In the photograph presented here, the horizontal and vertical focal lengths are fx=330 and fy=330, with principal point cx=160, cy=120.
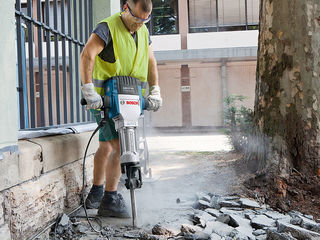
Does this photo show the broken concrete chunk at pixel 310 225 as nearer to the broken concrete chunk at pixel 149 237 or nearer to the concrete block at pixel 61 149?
the broken concrete chunk at pixel 149 237

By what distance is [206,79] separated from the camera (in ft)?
52.1

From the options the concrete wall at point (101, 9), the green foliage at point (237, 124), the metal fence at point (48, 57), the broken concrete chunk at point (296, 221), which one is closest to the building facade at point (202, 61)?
the green foliage at point (237, 124)

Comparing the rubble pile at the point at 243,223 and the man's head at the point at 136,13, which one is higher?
the man's head at the point at 136,13

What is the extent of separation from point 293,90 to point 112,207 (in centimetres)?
221

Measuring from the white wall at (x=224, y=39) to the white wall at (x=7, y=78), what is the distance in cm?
1351

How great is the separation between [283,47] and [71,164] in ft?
8.20

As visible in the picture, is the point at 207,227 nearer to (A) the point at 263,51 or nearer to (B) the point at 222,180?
(B) the point at 222,180

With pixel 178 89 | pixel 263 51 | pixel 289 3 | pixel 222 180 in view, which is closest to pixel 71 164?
pixel 222 180

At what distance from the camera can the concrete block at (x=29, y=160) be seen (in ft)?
6.95

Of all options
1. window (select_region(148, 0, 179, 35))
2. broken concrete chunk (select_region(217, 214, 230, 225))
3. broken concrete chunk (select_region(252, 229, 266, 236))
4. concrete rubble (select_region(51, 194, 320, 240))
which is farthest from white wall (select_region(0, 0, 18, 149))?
window (select_region(148, 0, 179, 35))

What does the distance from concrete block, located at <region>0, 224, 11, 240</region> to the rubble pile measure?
1.16 metres

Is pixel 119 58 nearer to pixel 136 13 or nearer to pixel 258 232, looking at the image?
pixel 136 13

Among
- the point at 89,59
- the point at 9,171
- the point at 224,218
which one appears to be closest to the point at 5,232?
the point at 9,171

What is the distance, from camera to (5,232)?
1888 mm
